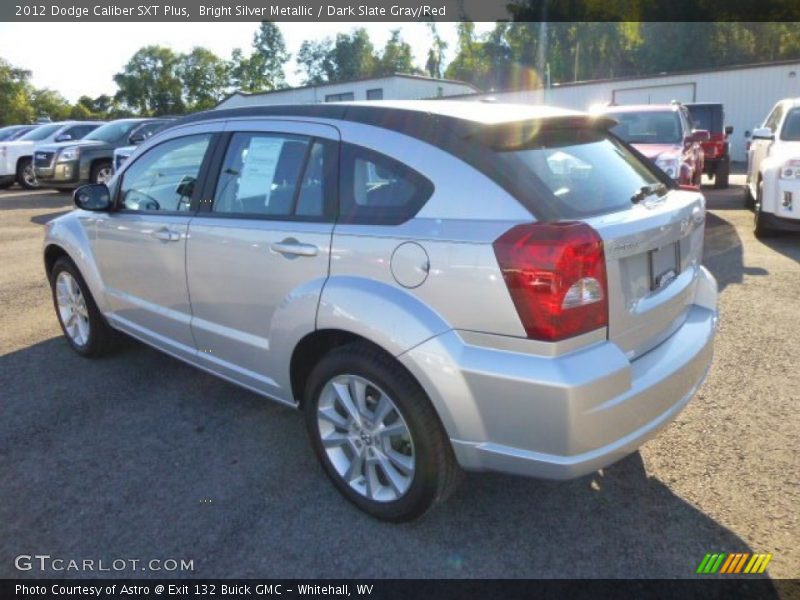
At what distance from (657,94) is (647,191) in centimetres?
2434

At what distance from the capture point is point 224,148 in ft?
11.0

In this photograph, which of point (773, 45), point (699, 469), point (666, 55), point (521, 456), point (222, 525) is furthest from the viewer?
point (666, 55)

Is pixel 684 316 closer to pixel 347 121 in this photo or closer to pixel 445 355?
pixel 445 355

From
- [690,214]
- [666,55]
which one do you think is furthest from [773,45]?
[690,214]

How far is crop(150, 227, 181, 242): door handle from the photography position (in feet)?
11.4

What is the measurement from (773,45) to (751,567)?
201 ft

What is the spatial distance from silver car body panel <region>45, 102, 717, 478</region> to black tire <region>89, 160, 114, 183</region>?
1369cm

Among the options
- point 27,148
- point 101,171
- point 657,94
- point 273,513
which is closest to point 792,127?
point 273,513

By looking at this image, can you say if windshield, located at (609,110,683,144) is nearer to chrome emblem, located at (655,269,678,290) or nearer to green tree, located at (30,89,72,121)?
chrome emblem, located at (655,269,678,290)

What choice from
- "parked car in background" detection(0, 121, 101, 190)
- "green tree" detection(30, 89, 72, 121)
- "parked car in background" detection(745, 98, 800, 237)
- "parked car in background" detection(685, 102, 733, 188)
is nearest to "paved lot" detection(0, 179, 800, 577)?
"parked car in background" detection(745, 98, 800, 237)

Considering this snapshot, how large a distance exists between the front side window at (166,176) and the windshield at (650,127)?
7269 mm

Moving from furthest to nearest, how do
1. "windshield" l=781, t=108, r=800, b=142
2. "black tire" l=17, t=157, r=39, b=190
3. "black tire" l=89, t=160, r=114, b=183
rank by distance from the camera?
1. "black tire" l=17, t=157, r=39, b=190
2. "black tire" l=89, t=160, r=114, b=183
3. "windshield" l=781, t=108, r=800, b=142

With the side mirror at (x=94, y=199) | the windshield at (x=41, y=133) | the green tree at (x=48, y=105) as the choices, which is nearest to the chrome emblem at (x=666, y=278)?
the side mirror at (x=94, y=199)

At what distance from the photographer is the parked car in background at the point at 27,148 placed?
679 inches
